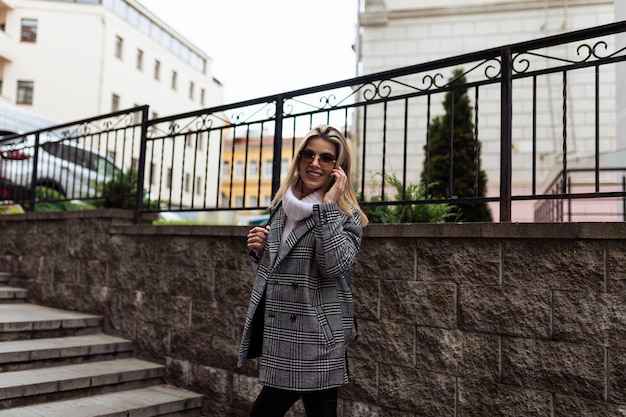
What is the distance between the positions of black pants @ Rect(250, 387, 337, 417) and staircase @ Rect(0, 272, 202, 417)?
216 centimetres

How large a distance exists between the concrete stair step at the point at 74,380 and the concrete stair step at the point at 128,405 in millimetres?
71

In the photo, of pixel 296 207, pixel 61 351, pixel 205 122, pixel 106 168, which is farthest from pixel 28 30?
pixel 296 207

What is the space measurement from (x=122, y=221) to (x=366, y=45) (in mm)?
10654

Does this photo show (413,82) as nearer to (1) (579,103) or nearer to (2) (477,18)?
(2) (477,18)

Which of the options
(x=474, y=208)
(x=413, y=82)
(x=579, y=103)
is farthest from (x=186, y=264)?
(x=579, y=103)

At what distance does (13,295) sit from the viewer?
22.4ft

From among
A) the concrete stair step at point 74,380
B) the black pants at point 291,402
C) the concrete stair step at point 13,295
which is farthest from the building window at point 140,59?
the black pants at point 291,402

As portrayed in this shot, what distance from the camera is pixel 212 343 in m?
5.05

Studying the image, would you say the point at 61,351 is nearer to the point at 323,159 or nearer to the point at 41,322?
the point at 41,322

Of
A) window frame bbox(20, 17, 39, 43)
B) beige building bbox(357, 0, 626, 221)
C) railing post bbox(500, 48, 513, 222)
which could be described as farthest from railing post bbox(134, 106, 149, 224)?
window frame bbox(20, 17, 39, 43)

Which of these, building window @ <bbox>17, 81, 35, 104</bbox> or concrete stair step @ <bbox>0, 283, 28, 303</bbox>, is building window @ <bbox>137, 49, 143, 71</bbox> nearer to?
building window @ <bbox>17, 81, 35, 104</bbox>

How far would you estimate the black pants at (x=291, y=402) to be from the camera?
2.58 metres

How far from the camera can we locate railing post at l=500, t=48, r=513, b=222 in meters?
3.57

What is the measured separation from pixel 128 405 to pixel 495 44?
1297 centimetres
